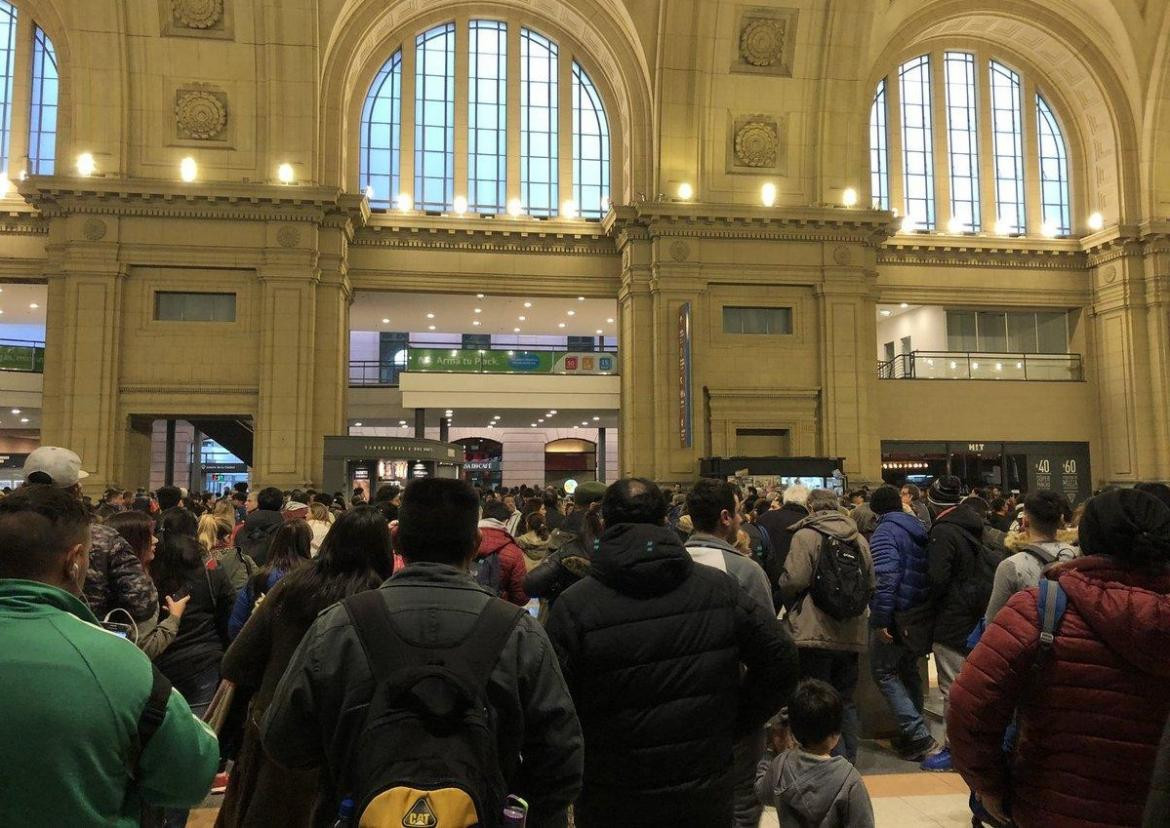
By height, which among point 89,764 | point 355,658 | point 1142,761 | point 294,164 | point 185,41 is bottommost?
point 1142,761

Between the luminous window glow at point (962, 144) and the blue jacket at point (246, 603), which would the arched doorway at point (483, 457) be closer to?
the luminous window glow at point (962, 144)

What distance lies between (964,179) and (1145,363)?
24.7 ft

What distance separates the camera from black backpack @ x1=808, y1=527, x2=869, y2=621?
5426 millimetres

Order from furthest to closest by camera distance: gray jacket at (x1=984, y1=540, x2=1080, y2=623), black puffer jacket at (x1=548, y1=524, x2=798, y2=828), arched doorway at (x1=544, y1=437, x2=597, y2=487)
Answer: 1. arched doorway at (x1=544, y1=437, x2=597, y2=487)
2. gray jacket at (x1=984, y1=540, x2=1080, y2=623)
3. black puffer jacket at (x1=548, y1=524, x2=798, y2=828)

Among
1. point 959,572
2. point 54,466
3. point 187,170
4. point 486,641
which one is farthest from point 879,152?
point 486,641

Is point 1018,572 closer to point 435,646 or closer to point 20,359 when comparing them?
point 435,646

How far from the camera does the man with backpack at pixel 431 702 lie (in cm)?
189

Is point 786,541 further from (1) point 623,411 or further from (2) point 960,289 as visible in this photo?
(2) point 960,289

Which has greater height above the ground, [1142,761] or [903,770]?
[1142,761]

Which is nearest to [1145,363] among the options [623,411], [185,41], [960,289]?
[960,289]

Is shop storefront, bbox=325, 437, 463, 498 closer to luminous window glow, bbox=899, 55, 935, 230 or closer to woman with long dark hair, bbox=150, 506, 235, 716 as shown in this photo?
woman with long dark hair, bbox=150, 506, 235, 716

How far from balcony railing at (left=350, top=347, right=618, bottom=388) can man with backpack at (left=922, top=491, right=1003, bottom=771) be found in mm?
18668

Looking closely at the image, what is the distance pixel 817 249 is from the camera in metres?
24.2

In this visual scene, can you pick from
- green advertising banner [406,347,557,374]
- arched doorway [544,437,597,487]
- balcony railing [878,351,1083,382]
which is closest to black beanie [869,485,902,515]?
green advertising banner [406,347,557,374]
